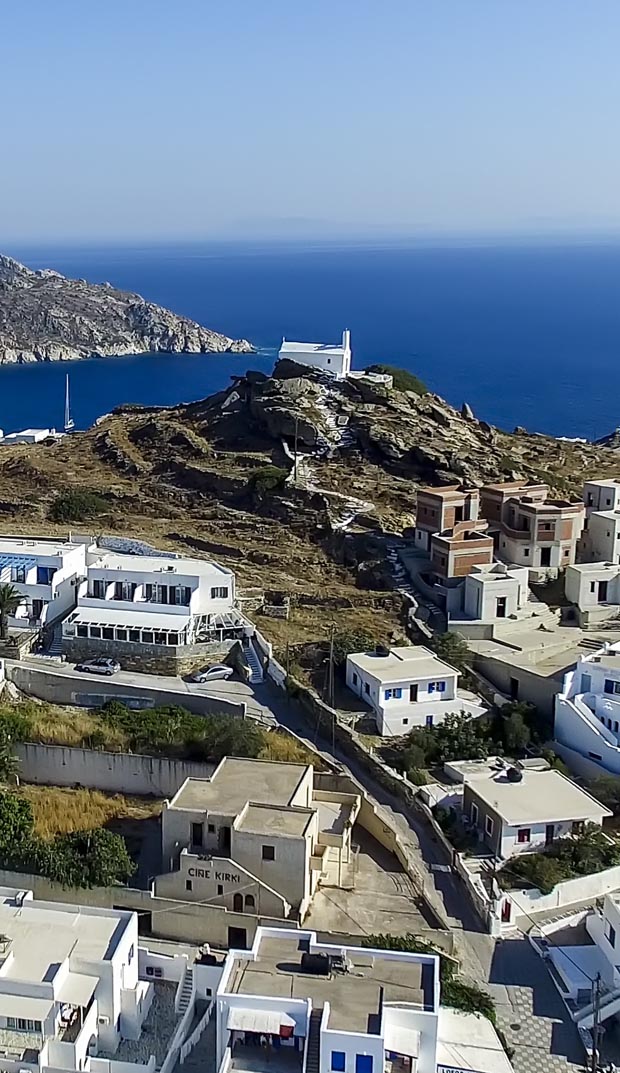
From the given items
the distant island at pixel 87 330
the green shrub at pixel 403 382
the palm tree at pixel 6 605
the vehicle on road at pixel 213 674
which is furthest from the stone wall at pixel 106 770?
the distant island at pixel 87 330

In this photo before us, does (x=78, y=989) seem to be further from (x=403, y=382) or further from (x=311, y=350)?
(x=311, y=350)

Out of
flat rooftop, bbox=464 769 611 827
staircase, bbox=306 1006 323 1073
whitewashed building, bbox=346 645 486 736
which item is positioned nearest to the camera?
staircase, bbox=306 1006 323 1073

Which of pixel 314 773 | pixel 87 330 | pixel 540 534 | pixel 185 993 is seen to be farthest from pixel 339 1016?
pixel 87 330

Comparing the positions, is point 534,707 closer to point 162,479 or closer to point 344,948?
point 344,948

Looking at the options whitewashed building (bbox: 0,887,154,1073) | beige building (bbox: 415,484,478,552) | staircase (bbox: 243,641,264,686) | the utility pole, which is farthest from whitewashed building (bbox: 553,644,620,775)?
whitewashed building (bbox: 0,887,154,1073)

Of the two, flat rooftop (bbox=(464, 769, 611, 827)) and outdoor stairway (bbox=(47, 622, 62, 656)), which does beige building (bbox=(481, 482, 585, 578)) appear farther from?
outdoor stairway (bbox=(47, 622, 62, 656))
